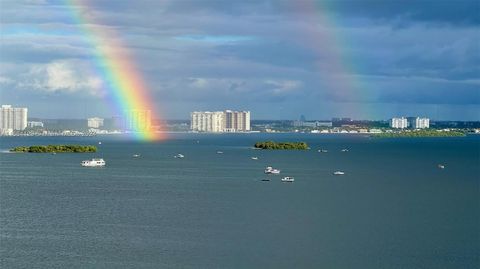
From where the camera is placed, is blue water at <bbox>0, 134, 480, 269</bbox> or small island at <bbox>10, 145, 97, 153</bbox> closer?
blue water at <bbox>0, 134, 480, 269</bbox>

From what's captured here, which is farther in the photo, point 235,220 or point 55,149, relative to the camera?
point 55,149

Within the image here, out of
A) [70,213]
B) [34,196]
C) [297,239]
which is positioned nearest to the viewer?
[297,239]

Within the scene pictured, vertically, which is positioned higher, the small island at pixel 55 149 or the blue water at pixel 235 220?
the small island at pixel 55 149

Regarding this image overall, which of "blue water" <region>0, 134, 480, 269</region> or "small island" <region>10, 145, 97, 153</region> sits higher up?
"small island" <region>10, 145, 97, 153</region>

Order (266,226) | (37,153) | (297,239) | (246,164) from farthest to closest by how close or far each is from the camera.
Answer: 1. (37,153)
2. (246,164)
3. (266,226)
4. (297,239)

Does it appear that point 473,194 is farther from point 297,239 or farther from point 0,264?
point 0,264

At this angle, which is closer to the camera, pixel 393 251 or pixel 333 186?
pixel 393 251

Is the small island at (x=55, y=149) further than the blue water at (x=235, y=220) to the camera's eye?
Yes

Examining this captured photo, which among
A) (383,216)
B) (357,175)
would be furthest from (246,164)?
(383,216)
